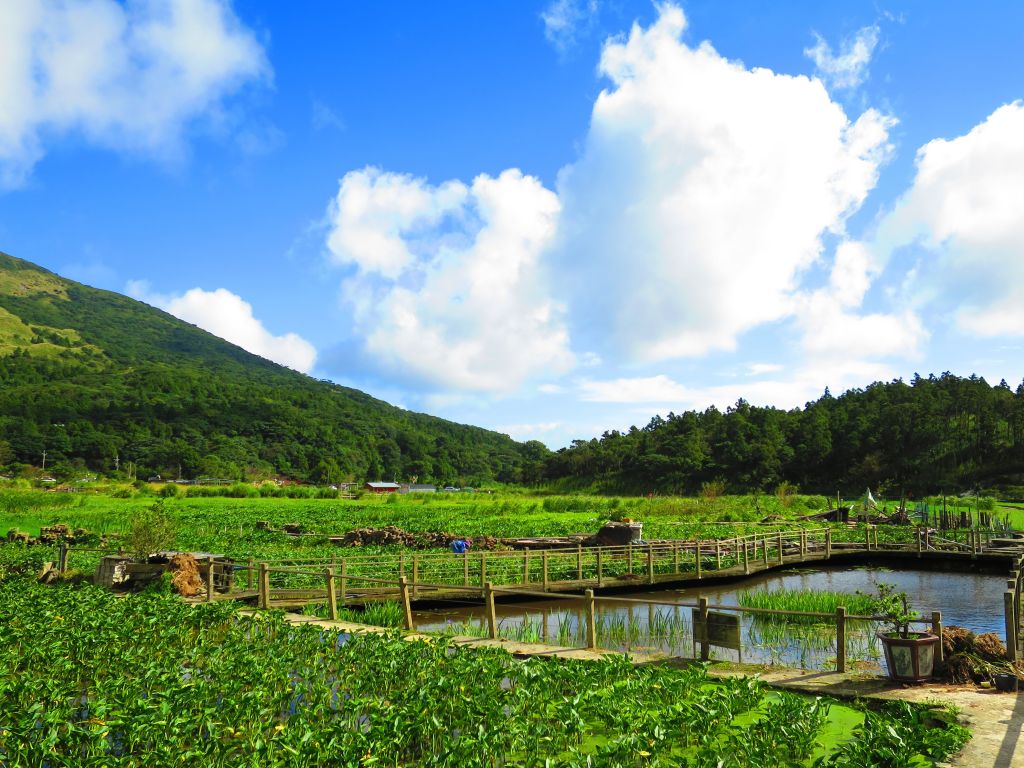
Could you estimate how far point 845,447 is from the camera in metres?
93.6

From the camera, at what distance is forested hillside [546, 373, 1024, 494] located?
79375 millimetres

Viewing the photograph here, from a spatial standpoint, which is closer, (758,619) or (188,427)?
(758,619)

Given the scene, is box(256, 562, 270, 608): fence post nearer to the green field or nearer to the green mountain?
the green field

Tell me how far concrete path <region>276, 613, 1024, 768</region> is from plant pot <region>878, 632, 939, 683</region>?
6.0 inches

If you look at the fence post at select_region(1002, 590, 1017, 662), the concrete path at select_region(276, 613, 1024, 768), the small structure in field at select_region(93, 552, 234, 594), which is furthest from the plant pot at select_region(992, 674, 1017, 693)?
the small structure in field at select_region(93, 552, 234, 594)

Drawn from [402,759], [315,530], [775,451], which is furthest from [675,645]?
[775,451]

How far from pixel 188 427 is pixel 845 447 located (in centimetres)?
10910

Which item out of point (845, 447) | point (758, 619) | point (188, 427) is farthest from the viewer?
point (188, 427)

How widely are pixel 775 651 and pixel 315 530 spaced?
32729 millimetres

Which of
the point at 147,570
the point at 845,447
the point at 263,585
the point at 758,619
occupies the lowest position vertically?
the point at 758,619

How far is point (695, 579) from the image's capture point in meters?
25.2

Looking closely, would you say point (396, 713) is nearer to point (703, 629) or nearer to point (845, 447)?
point (703, 629)

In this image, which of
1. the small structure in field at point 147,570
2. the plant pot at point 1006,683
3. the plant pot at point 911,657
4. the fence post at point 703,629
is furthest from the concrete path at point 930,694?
the small structure in field at point 147,570

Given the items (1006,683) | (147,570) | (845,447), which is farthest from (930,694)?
(845,447)
